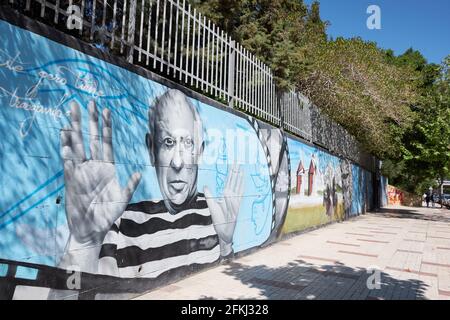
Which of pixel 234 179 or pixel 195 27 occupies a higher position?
pixel 195 27

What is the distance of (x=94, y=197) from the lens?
3555mm

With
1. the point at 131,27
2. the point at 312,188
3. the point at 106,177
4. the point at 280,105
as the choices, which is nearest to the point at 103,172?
the point at 106,177

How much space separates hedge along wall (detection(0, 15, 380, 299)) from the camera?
286 cm

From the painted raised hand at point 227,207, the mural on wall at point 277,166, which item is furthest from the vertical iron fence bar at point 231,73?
the painted raised hand at point 227,207

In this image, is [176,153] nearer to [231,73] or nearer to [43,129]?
[43,129]

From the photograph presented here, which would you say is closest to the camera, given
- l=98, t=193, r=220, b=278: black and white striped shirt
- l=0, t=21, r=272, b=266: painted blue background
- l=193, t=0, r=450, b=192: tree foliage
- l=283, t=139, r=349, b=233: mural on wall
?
l=0, t=21, r=272, b=266: painted blue background

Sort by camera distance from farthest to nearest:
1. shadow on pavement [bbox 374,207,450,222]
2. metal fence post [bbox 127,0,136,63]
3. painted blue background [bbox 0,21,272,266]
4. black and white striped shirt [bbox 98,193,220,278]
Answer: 1. shadow on pavement [bbox 374,207,450,222]
2. metal fence post [bbox 127,0,136,63]
3. black and white striped shirt [bbox 98,193,220,278]
4. painted blue background [bbox 0,21,272,266]

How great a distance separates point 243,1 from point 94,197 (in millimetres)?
9712

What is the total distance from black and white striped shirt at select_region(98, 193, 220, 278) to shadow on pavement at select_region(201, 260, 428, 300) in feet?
2.33

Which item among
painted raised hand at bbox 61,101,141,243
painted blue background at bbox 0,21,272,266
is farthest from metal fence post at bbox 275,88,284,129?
painted raised hand at bbox 61,101,141,243

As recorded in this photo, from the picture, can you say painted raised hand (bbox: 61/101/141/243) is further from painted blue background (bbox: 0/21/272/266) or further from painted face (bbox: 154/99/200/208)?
painted face (bbox: 154/99/200/208)

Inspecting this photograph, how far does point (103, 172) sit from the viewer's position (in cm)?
367
